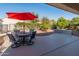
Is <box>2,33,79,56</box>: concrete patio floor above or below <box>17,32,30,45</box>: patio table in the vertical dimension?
below

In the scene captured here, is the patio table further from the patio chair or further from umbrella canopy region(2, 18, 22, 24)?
umbrella canopy region(2, 18, 22, 24)

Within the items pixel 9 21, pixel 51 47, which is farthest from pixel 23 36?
pixel 51 47

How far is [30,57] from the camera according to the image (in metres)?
7.47

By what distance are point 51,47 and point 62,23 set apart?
0.87 m

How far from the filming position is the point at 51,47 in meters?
7.66

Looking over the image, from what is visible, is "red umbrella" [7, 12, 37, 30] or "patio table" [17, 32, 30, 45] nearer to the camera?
"red umbrella" [7, 12, 37, 30]

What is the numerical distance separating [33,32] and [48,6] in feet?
3.14

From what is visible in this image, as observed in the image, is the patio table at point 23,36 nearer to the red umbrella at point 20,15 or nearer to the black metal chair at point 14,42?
the black metal chair at point 14,42

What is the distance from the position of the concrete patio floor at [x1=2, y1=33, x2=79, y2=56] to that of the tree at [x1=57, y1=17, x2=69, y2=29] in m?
0.28

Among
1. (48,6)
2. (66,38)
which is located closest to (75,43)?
(66,38)

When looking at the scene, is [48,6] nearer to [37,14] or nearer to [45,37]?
[37,14]

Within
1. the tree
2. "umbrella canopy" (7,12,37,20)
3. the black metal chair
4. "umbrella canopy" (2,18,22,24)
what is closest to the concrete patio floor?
the black metal chair

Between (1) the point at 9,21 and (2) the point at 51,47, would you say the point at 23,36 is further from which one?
(2) the point at 51,47

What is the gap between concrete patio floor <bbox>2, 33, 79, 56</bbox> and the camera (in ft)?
24.6
